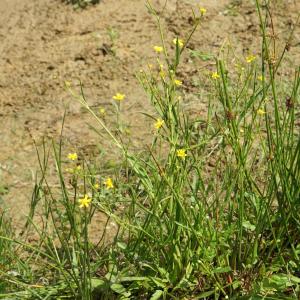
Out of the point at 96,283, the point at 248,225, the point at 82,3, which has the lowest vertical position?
the point at 96,283

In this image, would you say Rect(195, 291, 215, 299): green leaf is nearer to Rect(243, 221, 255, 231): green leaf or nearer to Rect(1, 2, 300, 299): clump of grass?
Rect(1, 2, 300, 299): clump of grass

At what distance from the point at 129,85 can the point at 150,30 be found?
537mm

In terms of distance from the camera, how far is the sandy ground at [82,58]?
A: 3191 millimetres

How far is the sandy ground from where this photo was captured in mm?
3191

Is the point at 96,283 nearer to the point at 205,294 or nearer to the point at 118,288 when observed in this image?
the point at 118,288

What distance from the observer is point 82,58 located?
368 centimetres

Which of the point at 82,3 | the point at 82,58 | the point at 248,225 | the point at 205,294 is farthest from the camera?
the point at 82,3

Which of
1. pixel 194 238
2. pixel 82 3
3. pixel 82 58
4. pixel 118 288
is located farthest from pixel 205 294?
pixel 82 3

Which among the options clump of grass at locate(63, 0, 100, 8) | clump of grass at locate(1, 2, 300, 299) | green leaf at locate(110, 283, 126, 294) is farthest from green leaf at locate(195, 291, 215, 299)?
clump of grass at locate(63, 0, 100, 8)

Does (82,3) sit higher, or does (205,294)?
(82,3)

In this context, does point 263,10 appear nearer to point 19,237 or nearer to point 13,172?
point 13,172

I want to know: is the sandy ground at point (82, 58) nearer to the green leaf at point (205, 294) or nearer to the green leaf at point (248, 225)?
the green leaf at point (248, 225)

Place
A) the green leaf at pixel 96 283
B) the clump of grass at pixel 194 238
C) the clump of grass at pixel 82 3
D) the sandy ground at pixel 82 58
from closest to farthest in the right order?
the clump of grass at pixel 194 238 → the green leaf at pixel 96 283 → the sandy ground at pixel 82 58 → the clump of grass at pixel 82 3

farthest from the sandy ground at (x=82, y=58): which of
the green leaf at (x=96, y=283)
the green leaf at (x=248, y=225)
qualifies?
the green leaf at (x=248, y=225)
